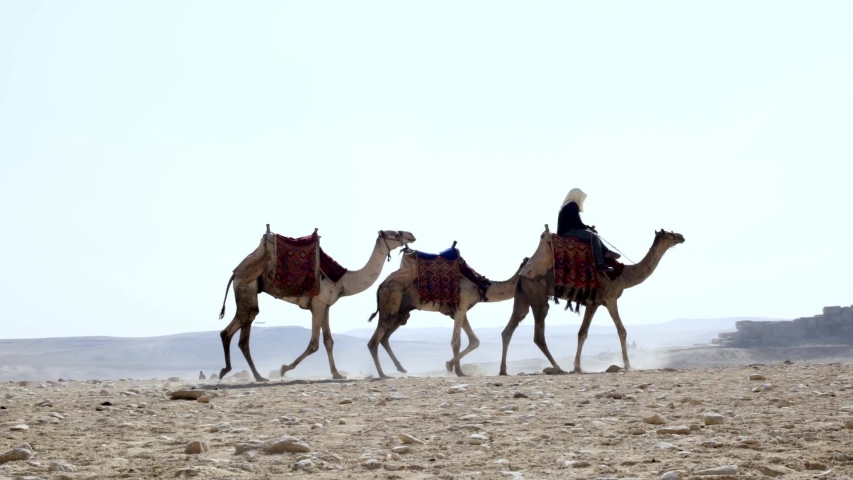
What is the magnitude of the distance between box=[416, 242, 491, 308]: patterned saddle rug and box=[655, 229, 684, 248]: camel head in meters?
3.77

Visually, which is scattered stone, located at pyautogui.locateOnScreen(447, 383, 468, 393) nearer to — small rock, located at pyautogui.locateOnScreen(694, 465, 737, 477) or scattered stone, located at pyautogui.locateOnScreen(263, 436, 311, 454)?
scattered stone, located at pyautogui.locateOnScreen(263, 436, 311, 454)

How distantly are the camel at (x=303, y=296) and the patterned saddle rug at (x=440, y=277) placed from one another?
79cm

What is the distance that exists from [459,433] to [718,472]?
252 cm

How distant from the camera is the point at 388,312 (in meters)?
18.7

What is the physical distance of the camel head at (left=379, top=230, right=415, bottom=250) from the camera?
19.0 m

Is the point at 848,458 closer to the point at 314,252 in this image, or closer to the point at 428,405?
the point at 428,405

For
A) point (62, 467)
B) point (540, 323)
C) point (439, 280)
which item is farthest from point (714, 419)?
point (439, 280)

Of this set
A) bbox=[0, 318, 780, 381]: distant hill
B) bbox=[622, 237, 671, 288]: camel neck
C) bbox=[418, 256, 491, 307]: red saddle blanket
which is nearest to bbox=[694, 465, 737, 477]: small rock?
bbox=[418, 256, 491, 307]: red saddle blanket

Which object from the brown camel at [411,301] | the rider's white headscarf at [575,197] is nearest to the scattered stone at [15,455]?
the brown camel at [411,301]

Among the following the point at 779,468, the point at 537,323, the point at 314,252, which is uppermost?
the point at 314,252

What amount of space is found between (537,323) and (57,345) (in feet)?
269

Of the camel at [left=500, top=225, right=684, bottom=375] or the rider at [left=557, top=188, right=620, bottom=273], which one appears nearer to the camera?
the rider at [left=557, top=188, right=620, bottom=273]

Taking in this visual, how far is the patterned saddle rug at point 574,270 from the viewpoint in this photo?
17.5 metres

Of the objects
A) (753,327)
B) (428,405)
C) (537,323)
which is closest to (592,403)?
(428,405)
